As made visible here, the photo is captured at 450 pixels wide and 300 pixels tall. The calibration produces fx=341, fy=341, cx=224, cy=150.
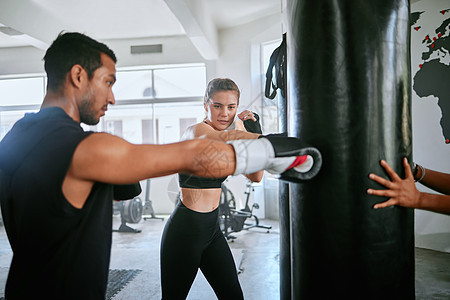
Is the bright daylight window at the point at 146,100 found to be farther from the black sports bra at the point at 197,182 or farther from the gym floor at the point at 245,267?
the black sports bra at the point at 197,182

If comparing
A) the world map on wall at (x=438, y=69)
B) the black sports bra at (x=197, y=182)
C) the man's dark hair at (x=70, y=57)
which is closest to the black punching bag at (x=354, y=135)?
the man's dark hair at (x=70, y=57)

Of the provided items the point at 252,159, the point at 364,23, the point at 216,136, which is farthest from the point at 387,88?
the point at 216,136

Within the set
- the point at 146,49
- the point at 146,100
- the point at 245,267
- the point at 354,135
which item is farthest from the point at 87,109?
the point at 146,49

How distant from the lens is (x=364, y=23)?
1017 millimetres

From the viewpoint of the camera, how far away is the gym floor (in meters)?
2.95

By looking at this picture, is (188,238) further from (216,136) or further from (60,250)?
(60,250)

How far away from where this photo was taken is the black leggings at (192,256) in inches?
64.9

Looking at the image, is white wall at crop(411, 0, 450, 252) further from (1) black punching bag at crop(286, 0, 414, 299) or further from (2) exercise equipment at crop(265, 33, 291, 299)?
(1) black punching bag at crop(286, 0, 414, 299)

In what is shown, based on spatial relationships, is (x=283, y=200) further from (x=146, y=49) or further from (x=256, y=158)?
(x=146, y=49)

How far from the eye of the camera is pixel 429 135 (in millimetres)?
3967

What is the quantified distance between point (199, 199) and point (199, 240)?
8.2 inches

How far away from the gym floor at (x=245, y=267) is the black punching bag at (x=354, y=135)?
2011mm

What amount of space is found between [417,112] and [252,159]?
383cm

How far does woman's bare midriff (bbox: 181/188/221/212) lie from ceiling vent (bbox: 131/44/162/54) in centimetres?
540
